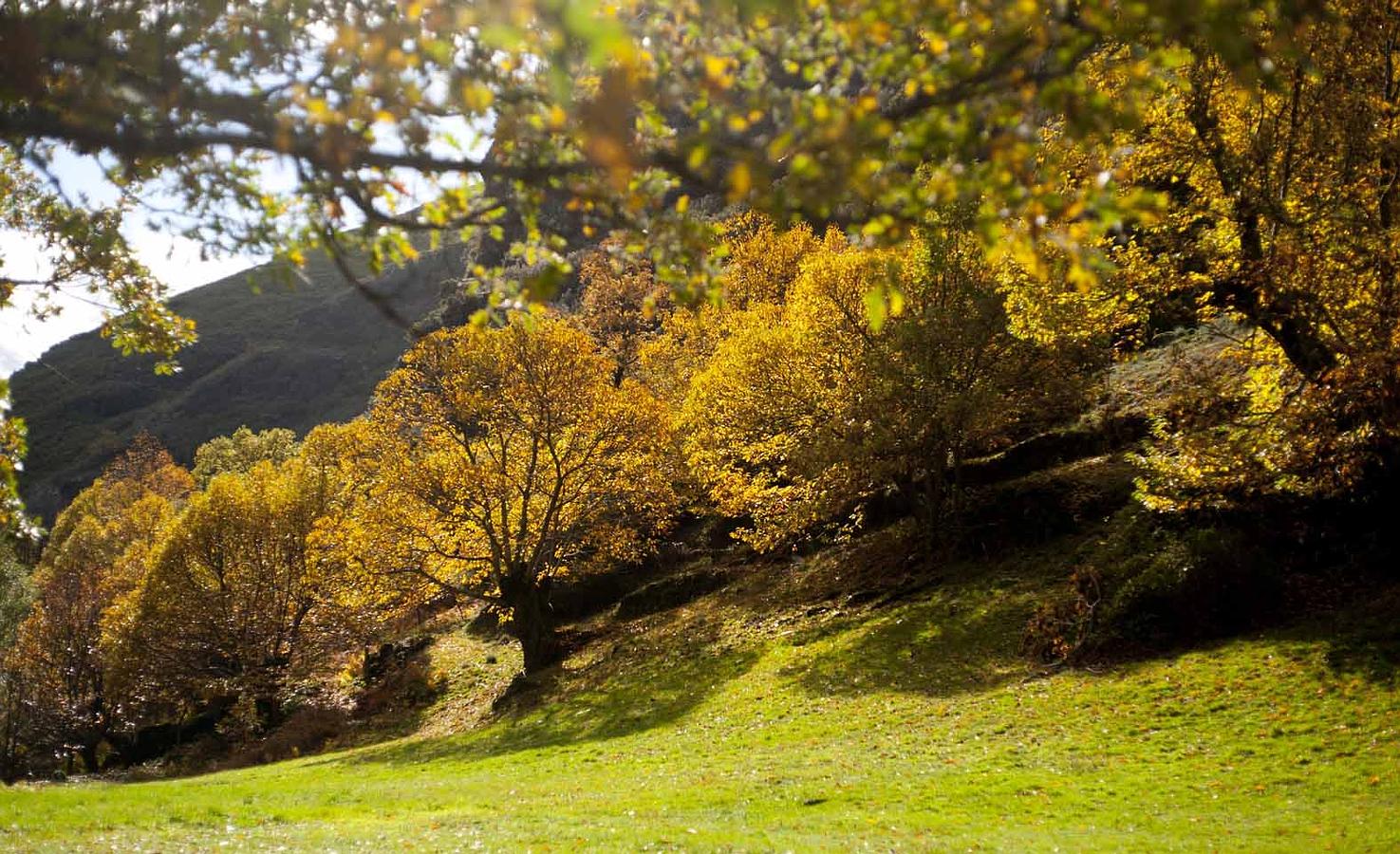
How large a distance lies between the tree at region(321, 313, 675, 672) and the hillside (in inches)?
4001

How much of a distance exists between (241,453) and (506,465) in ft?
197

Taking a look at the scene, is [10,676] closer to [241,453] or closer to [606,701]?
[606,701]

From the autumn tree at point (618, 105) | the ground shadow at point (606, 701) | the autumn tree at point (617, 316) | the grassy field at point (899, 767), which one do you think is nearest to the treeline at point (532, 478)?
the ground shadow at point (606, 701)

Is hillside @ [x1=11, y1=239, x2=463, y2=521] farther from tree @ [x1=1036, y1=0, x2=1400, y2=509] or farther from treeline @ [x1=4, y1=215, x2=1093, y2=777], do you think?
tree @ [x1=1036, y1=0, x2=1400, y2=509]

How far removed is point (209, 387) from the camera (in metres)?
143

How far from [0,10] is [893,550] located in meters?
25.4

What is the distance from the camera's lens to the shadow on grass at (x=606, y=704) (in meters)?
20.1

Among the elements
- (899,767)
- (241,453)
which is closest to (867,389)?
(899,767)

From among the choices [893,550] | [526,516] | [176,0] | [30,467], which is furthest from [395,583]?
[30,467]

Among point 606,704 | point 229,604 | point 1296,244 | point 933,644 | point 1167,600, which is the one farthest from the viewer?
point 229,604

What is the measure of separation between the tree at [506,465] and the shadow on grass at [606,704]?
3.55m

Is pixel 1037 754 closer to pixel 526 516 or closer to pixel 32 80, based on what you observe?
pixel 32 80

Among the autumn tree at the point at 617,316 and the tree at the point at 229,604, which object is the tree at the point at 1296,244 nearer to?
the tree at the point at 229,604

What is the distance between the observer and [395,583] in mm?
25250
